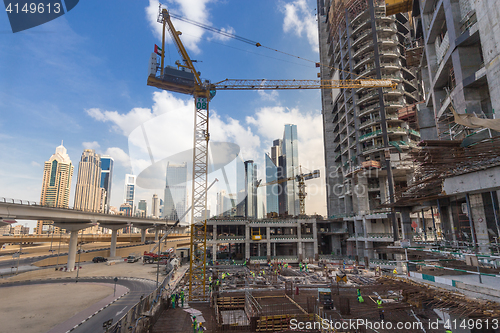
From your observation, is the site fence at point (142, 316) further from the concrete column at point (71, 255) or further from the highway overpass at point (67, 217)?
the concrete column at point (71, 255)

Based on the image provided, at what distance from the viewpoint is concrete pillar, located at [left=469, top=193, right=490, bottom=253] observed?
72.6 ft

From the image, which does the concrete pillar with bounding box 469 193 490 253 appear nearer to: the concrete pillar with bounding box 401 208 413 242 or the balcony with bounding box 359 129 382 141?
the concrete pillar with bounding box 401 208 413 242

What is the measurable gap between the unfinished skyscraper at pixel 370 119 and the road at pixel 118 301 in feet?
144

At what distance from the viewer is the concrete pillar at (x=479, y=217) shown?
72.6 ft

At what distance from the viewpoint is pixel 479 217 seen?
75.5 ft

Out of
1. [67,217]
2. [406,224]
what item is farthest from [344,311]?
[67,217]

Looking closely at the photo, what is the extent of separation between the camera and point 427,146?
1373 centimetres

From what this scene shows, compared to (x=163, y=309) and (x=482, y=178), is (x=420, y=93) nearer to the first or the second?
(x=482, y=178)

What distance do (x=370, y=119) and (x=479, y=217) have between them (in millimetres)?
46478

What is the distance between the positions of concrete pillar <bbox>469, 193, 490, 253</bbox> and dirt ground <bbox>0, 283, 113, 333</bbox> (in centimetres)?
3545

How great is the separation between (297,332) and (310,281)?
21.5 meters

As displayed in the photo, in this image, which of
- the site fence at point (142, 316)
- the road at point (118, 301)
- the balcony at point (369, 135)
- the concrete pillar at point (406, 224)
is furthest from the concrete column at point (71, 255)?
the balcony at point (369, 135)

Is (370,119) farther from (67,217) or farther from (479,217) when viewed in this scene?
(67,217)

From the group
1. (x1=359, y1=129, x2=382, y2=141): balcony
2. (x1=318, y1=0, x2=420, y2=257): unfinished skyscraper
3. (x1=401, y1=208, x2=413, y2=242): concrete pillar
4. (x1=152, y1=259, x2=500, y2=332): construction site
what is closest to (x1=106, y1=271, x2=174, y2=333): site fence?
(x1=152, y1=259, x2=500, y2=332): construction site
